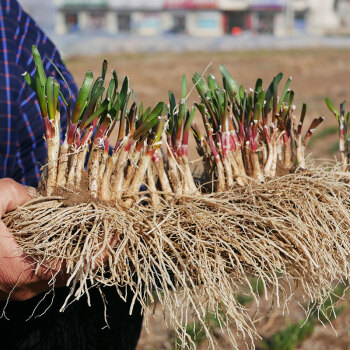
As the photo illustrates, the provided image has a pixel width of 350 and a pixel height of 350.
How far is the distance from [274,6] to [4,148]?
127 ft

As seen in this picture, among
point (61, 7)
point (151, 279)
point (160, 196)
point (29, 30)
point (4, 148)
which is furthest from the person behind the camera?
point (61, 7)

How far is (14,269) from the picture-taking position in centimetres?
118

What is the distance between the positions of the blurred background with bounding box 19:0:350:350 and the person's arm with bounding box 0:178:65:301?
16.1 inches

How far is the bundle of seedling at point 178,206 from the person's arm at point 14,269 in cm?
2

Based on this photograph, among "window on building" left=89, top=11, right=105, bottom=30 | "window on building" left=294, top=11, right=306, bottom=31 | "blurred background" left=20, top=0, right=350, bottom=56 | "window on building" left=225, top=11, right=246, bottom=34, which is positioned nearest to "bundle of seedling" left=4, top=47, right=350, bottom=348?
→ "blurred background" left=20, top=0, right=350, bottom=56

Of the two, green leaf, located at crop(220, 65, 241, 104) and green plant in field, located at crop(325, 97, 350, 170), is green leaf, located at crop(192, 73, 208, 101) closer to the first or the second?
green leaf, located at crop(220, 65, 241, 104)

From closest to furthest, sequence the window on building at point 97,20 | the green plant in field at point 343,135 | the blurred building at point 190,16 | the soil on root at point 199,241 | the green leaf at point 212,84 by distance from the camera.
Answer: the soil on root at point 199,241 → the green leaf at point 212,84 → the green plant in field at point 343,135 → the blurred building at point 190,16 → the window on building at point 97,20

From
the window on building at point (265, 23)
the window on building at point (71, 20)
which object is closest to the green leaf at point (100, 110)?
the window on building at point (71, 20)

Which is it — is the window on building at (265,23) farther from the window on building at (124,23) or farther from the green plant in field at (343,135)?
the green plant in field at (343,135)

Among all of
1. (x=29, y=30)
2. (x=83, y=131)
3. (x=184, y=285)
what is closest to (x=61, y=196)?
(x=83, y=131)

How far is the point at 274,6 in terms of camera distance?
37.9 m

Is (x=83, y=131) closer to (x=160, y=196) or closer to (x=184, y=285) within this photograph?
(x=160, y=196)

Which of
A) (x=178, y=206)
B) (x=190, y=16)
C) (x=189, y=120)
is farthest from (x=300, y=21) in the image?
(x=178, y=206)

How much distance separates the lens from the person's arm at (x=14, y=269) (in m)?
1.18
